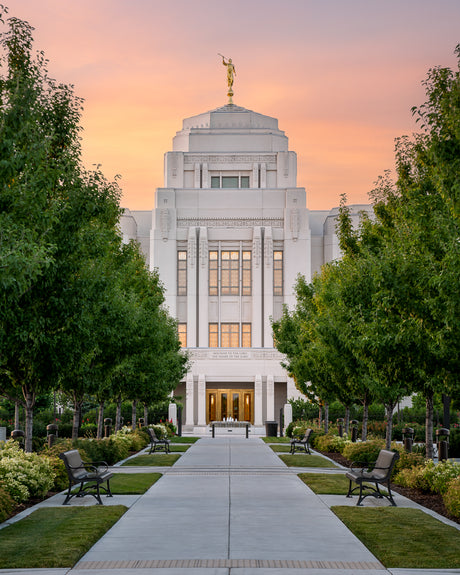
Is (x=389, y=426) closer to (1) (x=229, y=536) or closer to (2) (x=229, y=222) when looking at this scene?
(1) (x=229, y=536)

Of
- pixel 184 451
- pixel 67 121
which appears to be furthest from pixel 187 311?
pixel 67 121

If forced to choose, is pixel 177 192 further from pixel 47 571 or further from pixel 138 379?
pixel 47 571

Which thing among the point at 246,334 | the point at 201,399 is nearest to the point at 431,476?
the point at 201,399

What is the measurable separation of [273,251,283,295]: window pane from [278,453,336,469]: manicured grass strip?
4157cm

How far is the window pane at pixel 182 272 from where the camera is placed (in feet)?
222

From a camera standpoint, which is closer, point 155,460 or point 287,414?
point 155,460

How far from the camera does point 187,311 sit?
66.9 meters

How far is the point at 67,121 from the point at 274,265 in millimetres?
52346

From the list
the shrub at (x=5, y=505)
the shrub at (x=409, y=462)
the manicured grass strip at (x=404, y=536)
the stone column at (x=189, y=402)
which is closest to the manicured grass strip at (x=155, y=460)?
the shrub at (x=409, y=462)

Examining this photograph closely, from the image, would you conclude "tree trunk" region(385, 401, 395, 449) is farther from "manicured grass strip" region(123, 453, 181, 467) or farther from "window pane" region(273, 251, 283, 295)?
"window pane" region(273, 251, 283, 295)

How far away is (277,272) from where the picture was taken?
67.7 metres

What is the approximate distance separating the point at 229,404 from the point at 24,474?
4993cm

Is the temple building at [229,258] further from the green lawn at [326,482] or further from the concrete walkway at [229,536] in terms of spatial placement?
the concrete walkway at [229,536]

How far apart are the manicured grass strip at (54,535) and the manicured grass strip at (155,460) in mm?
9344
